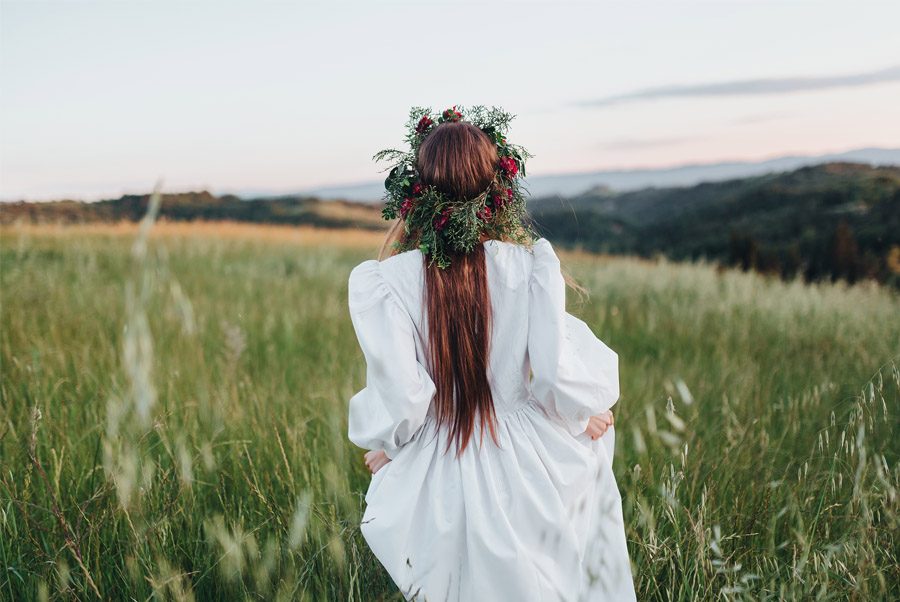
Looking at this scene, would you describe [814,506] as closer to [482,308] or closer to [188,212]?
[482,308]

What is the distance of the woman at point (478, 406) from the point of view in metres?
1.79

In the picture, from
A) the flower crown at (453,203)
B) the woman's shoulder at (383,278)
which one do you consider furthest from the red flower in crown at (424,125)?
the woman's shoulder at (383,278)

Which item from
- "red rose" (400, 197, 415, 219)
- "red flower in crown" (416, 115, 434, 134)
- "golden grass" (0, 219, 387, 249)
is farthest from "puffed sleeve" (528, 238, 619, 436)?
"golden grass" (0, 219, 387, 249)

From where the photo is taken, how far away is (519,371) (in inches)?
76.1

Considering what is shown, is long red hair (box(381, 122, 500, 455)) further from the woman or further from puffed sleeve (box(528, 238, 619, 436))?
puffed sleeve (box(528, 238, 619, 436))

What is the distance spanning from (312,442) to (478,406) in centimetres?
120

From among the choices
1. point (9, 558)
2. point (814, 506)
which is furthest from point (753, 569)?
point (9, 558)

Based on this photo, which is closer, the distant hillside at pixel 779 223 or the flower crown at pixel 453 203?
the flower crown at pixel 453 203

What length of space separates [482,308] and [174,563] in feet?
3.77

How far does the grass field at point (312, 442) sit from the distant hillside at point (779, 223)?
615 centimetres

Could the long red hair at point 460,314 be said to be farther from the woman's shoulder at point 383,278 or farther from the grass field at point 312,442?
the grass field at point 312,442

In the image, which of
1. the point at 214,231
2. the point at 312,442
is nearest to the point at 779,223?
the point at 214,231

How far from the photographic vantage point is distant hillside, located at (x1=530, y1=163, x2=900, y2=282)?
14008 mm

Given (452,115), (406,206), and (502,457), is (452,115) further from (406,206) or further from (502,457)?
(502,457)
